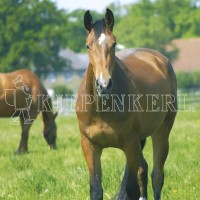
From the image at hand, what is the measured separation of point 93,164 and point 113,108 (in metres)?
0.62

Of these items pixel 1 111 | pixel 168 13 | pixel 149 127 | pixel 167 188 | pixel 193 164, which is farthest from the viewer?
pixel 168 13

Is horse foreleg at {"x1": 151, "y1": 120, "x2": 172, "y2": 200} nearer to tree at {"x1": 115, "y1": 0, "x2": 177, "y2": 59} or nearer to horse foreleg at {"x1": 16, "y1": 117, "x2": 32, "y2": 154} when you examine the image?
horse foreleg at {"x1": 16, "y1": 117, "x2": 32, "y2": 154}

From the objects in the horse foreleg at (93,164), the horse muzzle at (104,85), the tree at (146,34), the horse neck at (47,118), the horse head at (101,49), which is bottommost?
the horse neck at (47,118)

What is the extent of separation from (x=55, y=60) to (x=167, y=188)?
52421 millimetres

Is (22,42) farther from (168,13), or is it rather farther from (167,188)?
(167,188)

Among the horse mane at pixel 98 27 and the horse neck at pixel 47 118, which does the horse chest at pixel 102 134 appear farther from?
the horse neck at pixel 47 118

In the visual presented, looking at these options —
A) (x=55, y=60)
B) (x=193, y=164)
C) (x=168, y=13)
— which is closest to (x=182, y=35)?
(x=168, y=13)

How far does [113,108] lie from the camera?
17.0 ft

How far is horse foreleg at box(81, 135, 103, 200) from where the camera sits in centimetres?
536

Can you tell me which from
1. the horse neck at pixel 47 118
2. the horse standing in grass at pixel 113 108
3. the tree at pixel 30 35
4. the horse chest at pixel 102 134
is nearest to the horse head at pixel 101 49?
the horse standing in grass at pixel 113 108

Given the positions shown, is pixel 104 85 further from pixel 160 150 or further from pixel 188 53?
pixel 188 53

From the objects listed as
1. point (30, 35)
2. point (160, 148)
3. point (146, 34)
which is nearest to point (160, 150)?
point (160, 148)

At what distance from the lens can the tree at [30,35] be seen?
182 feet

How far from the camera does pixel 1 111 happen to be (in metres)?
13.6
